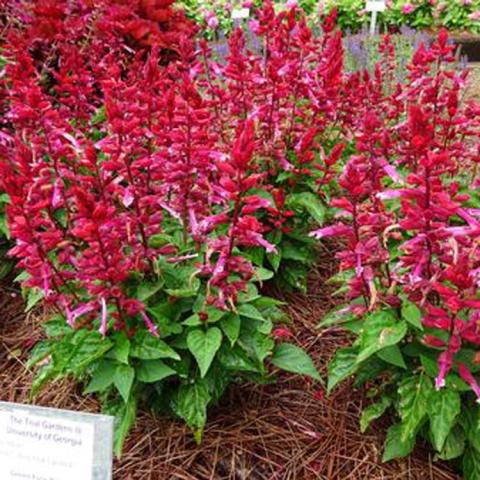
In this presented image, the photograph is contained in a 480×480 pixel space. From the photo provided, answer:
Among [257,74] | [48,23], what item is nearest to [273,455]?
[257,74]

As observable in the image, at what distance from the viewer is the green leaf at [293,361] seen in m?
2.05

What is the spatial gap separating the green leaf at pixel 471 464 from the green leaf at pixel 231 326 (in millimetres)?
831

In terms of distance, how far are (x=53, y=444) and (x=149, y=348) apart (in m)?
0.41

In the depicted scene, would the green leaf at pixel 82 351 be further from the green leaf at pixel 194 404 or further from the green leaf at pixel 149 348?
the green leaf at pixel 194 404

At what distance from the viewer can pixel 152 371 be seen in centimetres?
190

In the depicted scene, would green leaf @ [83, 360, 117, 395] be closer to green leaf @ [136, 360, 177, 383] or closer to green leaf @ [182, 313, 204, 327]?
green leaf @ [136, 360, 177, 383]

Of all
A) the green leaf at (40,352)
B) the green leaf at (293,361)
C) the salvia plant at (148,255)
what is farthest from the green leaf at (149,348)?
the green leaf at (293,361)

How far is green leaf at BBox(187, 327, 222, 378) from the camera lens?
70.3 inches

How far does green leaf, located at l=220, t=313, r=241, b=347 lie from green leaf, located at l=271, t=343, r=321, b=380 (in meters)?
0.25

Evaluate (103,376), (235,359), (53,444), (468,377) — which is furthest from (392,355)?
(53,444)

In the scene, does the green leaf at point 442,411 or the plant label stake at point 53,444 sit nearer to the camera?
the plant label stake at point 53,444

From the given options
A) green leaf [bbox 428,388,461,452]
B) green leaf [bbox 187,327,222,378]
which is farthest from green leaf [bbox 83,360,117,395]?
green leaf [bbox 428,388,461,452]

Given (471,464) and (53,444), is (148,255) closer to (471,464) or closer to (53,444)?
(53,444)

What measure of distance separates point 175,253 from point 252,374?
1.74ft
